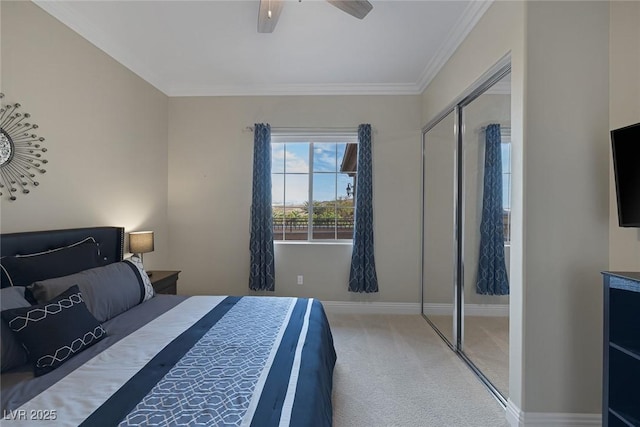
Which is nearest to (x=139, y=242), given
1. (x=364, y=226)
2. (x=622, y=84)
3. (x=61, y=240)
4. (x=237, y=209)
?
(x=61, y=240)

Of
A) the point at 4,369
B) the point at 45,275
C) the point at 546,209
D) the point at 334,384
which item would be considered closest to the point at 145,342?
the point at 4,369

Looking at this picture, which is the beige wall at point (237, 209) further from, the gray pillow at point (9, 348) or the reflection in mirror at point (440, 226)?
the gray pillow at point (9, 348)

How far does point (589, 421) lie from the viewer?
1.79 m

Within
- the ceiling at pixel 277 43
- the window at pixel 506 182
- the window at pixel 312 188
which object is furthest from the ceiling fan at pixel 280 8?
the window at pixel 312 188

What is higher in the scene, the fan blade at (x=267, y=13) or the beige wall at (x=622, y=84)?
the fan blade at (x=267, y=13)

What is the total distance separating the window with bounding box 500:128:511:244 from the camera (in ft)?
6.53

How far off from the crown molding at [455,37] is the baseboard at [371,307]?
2.71m

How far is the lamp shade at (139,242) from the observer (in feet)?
9.71

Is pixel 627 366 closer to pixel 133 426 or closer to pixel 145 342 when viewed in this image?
pixel 133 426

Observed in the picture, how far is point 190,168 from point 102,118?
3.96ft

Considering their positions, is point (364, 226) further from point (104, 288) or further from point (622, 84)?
point (104, 288)

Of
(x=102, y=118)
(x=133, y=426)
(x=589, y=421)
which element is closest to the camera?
(x=133, y=426)

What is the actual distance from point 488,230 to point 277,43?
2463mm

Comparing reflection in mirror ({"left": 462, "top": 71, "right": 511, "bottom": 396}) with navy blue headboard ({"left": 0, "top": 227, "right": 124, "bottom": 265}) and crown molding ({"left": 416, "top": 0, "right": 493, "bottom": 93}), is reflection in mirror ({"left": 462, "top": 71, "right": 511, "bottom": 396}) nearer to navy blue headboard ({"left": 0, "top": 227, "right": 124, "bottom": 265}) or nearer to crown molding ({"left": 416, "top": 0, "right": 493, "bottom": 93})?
crown molding ({"left": 416, "top": 0, "right": 493, "bottom": 93})
